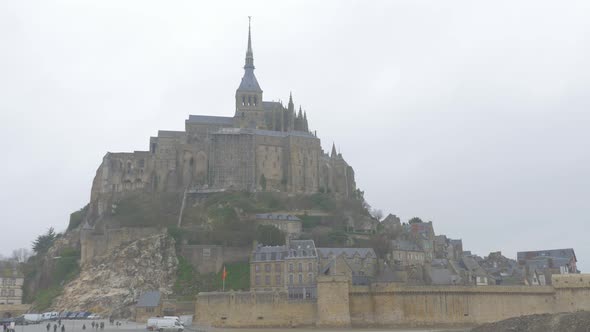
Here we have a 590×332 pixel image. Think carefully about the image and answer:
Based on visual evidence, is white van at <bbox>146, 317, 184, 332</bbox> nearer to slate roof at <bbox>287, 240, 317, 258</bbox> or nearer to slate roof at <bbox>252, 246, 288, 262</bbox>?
slate roof at <bbox>252, 246, 288, 262</bbox>

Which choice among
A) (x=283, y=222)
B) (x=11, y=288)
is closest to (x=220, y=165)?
(x=283, y=222)

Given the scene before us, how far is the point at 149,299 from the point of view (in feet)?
186

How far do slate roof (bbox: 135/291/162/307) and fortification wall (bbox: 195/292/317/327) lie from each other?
5127 millimetres

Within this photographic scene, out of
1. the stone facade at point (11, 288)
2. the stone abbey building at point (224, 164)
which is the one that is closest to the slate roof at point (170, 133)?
the stone abbey building at point (224, 164)

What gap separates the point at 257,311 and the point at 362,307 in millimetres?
8328

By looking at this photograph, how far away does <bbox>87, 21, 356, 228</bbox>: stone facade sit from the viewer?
3174 inches

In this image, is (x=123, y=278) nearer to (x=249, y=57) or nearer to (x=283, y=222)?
(x=283, y=222)

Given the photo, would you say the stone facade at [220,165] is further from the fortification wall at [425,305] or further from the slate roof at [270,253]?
the fortification wall at [425,305]

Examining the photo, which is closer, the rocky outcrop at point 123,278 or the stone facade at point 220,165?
the rocky outcrop at point 123,278

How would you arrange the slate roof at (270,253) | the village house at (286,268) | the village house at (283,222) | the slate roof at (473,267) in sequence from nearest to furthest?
the village house at (286,268) < the slate roof at (270,253) < the slate roof at (473,267) < the village house at (283,222)

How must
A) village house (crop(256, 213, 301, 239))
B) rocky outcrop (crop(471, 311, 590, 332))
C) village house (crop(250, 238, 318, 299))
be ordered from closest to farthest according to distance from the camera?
1. rocky outcrop (crop(471, 311, 590, 332))
2. village house (crop(250, 238, 318, 299))
3. village house (crop(256, 213, 301, 239))

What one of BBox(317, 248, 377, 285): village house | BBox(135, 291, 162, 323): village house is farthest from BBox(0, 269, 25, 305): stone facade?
BBox(317, 248, 377, 285): village house

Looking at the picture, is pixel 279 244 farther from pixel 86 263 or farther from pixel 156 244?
pixel 86 263

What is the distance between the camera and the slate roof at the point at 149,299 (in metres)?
56.2
